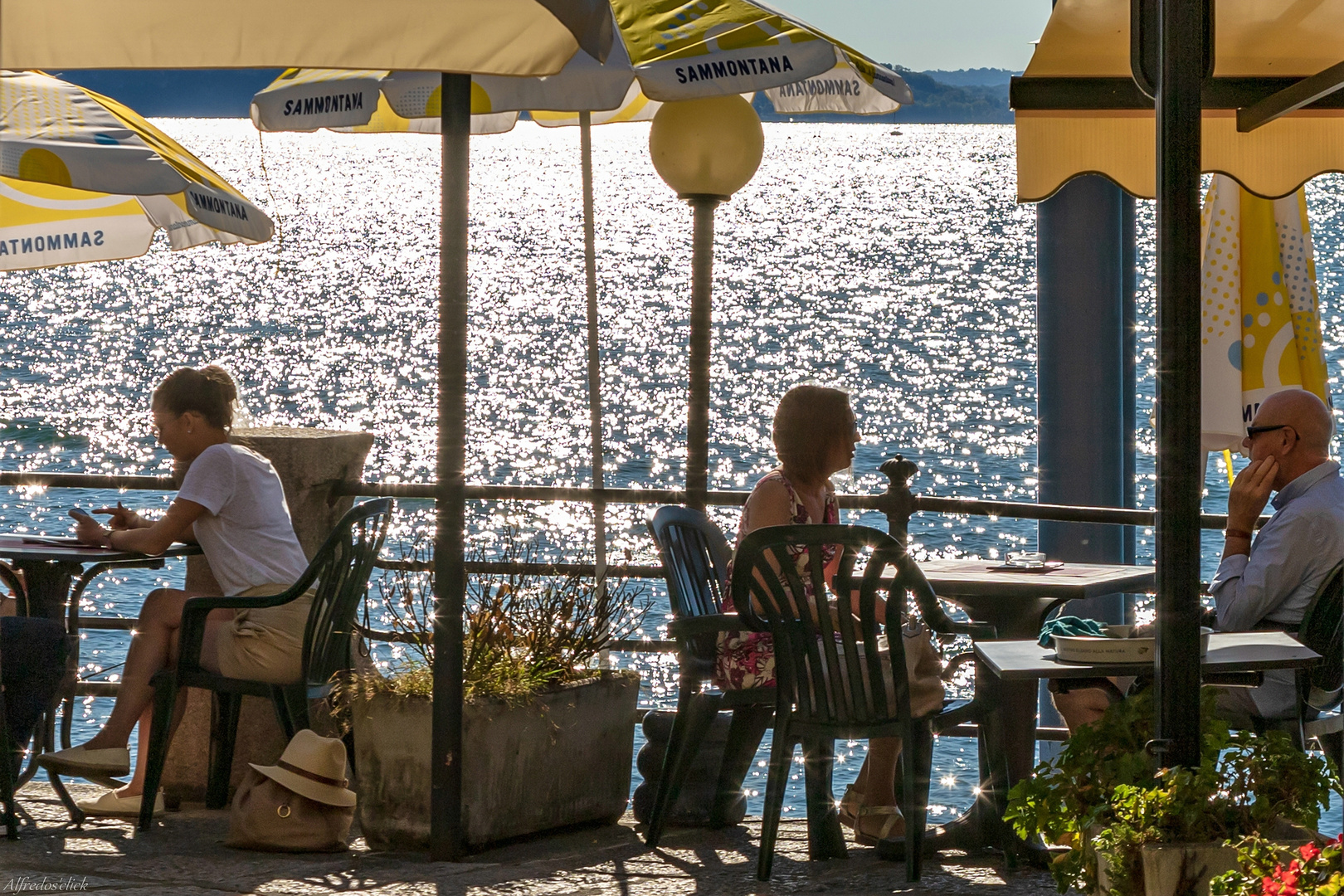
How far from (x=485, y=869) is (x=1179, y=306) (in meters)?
2.34

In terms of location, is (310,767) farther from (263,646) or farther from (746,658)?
(746,658)

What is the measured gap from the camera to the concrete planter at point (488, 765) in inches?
165

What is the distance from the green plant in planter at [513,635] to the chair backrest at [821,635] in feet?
2.32

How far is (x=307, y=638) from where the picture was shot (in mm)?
4438

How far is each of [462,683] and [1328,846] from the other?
217cm

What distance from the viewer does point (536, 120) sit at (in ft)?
21.7

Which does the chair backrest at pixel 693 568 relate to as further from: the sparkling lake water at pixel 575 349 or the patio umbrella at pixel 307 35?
the patio umbrella at pixel 307 35

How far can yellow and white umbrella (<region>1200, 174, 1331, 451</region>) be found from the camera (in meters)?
5.86

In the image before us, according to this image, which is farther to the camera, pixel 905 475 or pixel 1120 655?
pixel 905 475

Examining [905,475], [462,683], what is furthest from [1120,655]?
[905,475]

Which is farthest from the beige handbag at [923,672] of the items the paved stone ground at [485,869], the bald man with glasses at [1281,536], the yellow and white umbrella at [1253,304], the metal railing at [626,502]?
the yellow and white umbrella at [1253,304]

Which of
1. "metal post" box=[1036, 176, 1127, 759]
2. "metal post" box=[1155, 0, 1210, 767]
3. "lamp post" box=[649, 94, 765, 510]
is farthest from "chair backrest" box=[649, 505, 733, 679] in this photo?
"metal post" box=[1036, 176, 1127, 759]

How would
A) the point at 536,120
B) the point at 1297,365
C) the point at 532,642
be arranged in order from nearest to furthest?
1. the point at 532,642
2. the point at 1297,365
3. the point at 536,120

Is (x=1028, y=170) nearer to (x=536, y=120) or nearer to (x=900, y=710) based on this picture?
(x=900, y=710)
